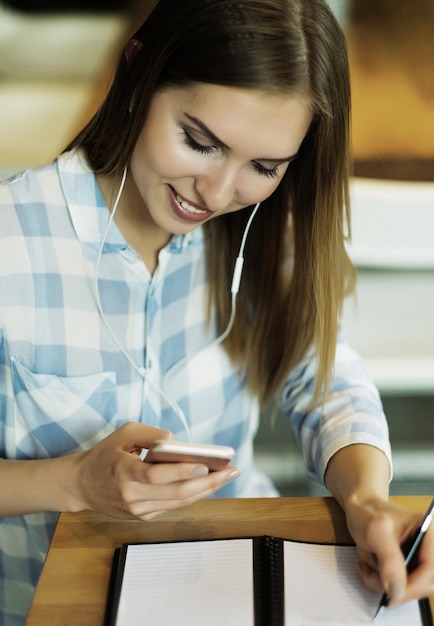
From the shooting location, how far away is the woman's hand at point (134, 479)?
2.60ft

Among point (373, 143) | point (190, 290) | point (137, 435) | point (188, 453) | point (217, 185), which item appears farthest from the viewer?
point (373, 143)

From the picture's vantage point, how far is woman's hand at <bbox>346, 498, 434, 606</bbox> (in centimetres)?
77

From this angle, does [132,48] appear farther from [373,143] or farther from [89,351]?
[373,143]

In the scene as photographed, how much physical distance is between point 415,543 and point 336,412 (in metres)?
0.36

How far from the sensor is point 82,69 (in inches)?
97.1

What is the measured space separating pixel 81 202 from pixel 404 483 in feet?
4.53

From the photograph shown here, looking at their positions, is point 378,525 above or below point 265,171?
below

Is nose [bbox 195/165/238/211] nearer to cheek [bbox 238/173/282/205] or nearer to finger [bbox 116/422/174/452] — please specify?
cheek [bbox 238/173/282/205]

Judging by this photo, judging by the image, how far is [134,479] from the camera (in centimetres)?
81

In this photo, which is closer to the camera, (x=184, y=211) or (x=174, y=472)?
(x=174, y=472)

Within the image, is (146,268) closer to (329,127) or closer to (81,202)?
(81,202)

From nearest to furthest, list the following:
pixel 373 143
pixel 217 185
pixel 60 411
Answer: pixel 217 185 → pixel 60 411 → pixel 373 143

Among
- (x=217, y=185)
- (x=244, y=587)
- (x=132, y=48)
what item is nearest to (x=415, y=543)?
(x=244, y=587)

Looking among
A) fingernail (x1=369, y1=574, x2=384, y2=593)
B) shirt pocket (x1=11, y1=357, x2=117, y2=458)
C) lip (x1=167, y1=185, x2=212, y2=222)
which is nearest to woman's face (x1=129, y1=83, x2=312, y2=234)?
lip (x1=167, y1=185, x2=212, y2=222)
